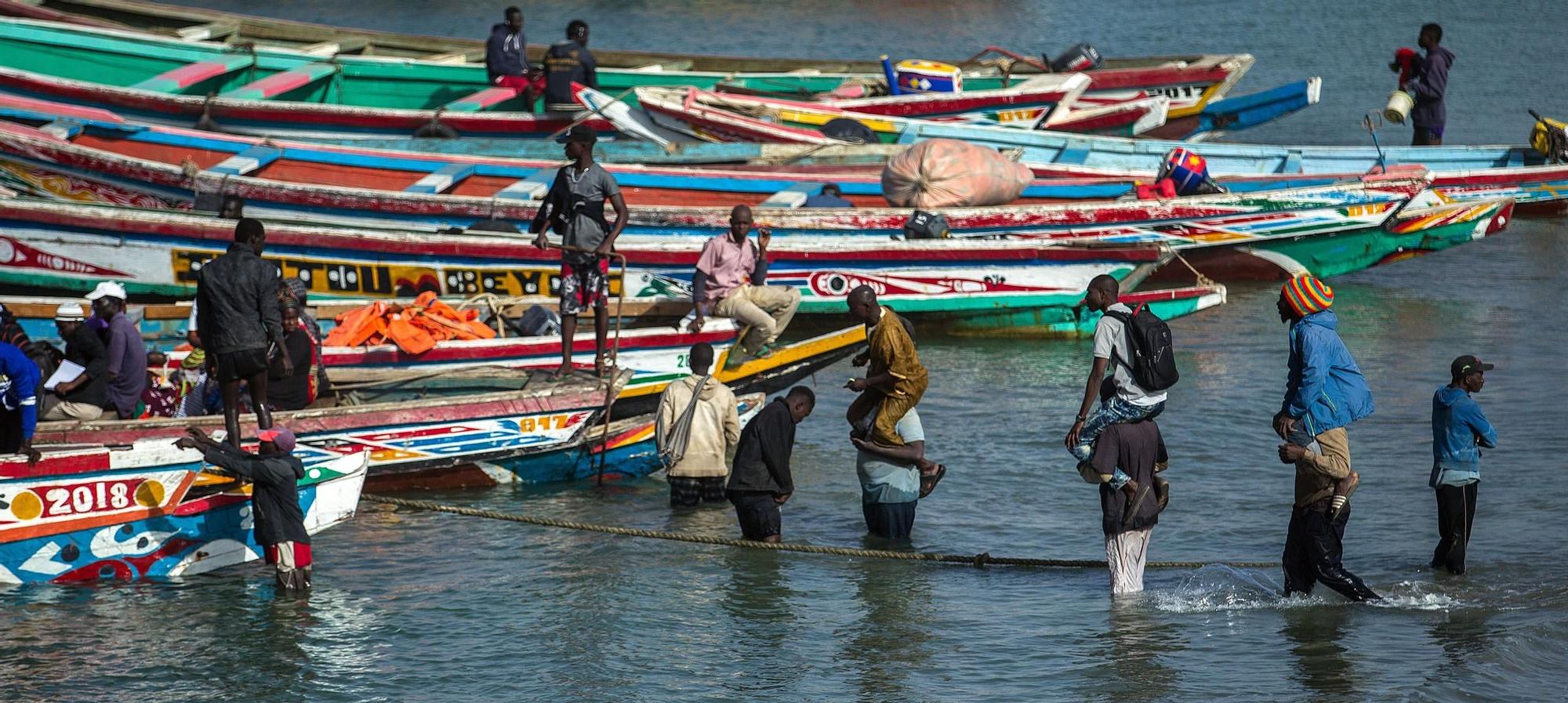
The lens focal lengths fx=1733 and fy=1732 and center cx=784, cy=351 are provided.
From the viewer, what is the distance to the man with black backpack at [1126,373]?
8250 mm

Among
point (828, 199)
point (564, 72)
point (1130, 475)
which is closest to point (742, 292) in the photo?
point (828, 199)

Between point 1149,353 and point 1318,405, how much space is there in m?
0.82

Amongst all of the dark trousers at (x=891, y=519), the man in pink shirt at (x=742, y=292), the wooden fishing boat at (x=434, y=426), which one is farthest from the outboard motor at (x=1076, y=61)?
the dark trousers at (x=891, y=519)

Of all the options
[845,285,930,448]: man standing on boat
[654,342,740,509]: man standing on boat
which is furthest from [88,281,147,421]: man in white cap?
[845,285,930,448]: man standing on boat

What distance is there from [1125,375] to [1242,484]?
3.77 m

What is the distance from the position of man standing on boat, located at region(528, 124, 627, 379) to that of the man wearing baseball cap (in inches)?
108

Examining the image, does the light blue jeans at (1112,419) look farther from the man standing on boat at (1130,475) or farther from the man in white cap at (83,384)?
the man in white cap at (83,384)

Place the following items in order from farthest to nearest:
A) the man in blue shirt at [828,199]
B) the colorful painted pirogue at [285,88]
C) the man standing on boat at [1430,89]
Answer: the man standing on boat at [1430,89], the colorful painted pirogue at [285,88], the man in blue shirt at [828,199]

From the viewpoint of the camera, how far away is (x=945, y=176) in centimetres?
1656

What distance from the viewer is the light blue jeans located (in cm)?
845

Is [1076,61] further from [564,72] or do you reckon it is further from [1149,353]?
[1149,353]

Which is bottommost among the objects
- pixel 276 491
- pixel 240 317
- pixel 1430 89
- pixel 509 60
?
pixel 276 491

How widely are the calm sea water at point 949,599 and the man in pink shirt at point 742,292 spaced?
0.93 metres

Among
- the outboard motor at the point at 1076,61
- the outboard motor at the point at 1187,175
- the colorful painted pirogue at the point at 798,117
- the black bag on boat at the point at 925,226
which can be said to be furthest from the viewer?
the outboard motor at the point at 1076,61
